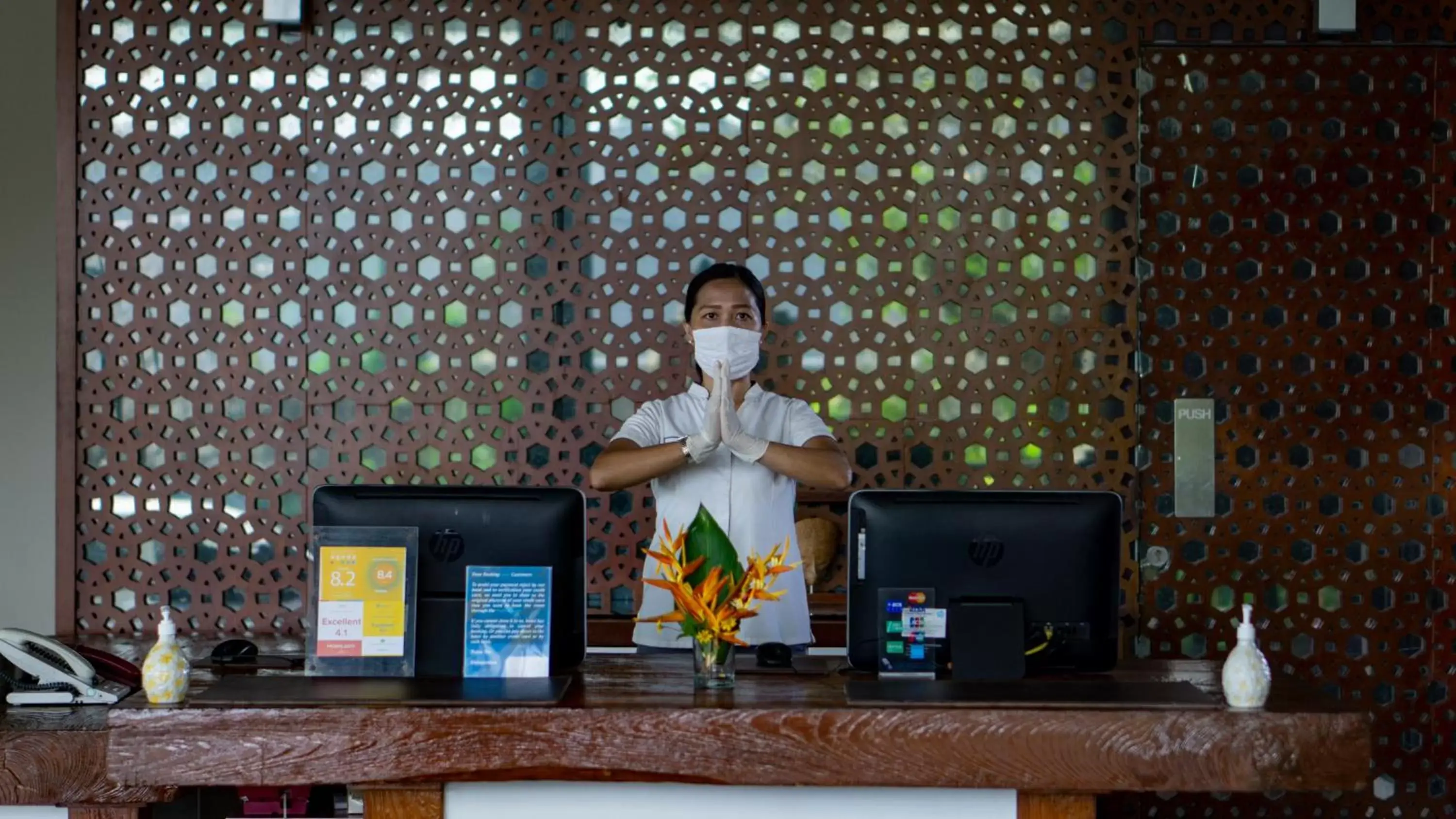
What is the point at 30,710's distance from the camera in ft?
8.50

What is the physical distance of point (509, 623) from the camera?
2488mm

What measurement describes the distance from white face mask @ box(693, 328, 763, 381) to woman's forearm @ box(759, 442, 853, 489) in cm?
22

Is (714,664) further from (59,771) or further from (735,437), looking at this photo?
Result: (59,771)

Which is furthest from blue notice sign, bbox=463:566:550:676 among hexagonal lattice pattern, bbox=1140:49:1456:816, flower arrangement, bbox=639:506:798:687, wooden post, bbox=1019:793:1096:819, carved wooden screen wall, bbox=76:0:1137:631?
hexagonal lattice pattern, bbox=1140:49:1456:816

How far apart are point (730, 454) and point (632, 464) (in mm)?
282

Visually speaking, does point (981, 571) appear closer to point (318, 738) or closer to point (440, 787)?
point (440, 787)

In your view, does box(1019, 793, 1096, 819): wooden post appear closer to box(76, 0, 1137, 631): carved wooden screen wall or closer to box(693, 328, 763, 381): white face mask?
box(693, 328, 763, 381): white face mask

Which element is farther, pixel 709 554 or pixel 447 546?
pixel 447 546

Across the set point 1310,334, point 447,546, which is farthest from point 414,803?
point 1310,334

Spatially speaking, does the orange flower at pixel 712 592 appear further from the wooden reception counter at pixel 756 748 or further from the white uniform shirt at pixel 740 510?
the white uniform shirt at pixel 740 510

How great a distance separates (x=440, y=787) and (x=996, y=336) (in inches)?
108

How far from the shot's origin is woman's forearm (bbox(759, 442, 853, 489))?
3088 millimetres

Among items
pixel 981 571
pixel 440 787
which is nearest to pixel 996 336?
pixel 981 571

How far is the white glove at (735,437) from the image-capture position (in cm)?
304
